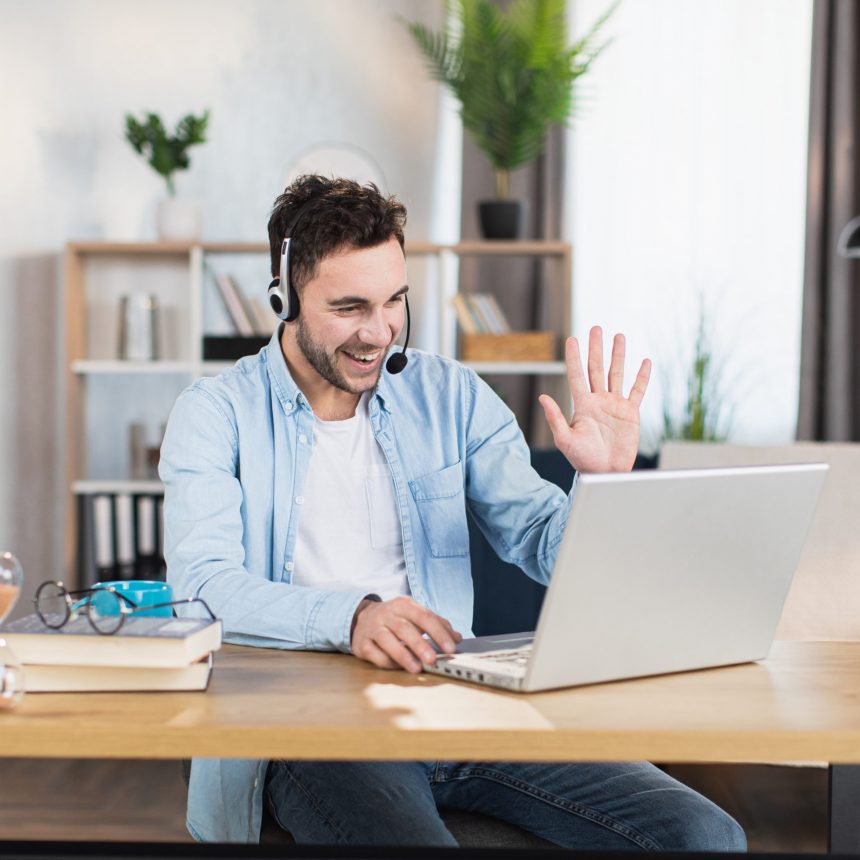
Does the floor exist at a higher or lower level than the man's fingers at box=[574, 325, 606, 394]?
lower

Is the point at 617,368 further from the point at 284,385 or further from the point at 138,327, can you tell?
→ the point at 138,327

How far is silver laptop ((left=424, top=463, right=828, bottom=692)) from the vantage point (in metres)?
1.01

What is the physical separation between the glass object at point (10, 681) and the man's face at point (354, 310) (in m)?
0.73

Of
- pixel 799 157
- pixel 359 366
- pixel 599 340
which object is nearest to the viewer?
pixel 599 340

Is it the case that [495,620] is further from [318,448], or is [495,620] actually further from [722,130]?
[722,130]

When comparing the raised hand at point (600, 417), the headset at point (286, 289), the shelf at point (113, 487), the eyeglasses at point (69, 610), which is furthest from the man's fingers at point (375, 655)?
the shelf at point (113, 487)

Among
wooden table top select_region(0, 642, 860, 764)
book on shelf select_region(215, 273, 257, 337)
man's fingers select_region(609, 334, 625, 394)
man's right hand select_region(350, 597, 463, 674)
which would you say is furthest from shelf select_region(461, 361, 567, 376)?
wooden table top select_region(0, 642, 860, 764)

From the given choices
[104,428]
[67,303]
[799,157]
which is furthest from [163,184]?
[799,157]

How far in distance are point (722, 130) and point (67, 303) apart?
2.20 m

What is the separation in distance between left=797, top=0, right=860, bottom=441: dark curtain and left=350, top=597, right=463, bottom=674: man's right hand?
287 centimetres

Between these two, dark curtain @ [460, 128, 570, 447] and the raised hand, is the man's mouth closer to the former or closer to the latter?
the raised hand

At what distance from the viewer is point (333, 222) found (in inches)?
65.1

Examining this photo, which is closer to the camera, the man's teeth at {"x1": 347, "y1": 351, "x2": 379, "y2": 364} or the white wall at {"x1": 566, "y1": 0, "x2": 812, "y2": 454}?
the man's teeth at {"x1": 347, "y1": 351, "x2": 379, "y2": 364}

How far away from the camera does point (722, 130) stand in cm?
392
